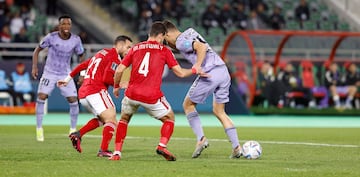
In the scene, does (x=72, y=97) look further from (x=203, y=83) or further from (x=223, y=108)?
(x=223, y=108)

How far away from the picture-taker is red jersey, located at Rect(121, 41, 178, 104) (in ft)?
44.1

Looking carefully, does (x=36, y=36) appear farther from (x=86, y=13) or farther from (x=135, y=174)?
(x=135, y=174)

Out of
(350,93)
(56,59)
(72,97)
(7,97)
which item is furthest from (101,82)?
(350,93)

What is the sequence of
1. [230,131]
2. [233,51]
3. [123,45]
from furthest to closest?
[233,51] < [123,45] < [230,131]

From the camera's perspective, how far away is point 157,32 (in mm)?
13508

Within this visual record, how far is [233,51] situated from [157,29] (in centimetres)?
1968

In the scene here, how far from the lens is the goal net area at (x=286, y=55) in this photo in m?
32.2

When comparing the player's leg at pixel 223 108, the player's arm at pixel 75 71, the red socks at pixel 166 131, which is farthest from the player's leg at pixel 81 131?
the player's leg at pixel 223 108

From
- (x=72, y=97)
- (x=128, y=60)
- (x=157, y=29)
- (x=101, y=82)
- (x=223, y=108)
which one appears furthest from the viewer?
(x=72, y=97)

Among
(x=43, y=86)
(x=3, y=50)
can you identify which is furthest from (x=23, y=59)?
(x=43, y=86)

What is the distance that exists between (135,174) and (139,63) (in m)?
2.54

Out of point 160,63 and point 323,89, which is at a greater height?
point 160,63

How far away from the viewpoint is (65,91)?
19.3 meters

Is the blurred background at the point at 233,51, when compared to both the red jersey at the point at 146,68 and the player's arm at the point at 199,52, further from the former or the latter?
the red jersey at the point at 146,68
